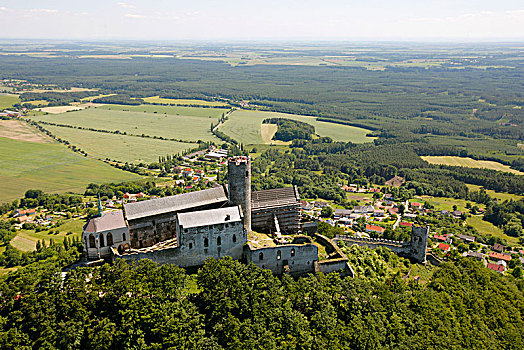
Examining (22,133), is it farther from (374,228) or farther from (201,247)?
(201,247)

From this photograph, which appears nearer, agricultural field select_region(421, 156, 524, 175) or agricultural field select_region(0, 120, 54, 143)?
agricultural field select_region(421, 156, 524, 175)

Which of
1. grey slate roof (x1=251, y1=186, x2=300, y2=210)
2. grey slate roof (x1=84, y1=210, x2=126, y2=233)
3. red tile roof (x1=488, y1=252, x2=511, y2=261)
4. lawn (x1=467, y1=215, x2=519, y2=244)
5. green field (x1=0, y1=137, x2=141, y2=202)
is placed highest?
grey slate roof (x1=84, y1=210, x2=126, y2=233)

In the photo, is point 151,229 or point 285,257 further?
point 151,229

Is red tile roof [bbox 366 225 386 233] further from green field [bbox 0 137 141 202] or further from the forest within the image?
green field [bbox 0 137 141 202]

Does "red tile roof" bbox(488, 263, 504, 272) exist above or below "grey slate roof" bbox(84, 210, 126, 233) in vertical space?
below

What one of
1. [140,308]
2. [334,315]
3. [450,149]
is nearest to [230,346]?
[140,308]

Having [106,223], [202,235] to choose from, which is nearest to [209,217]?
[202,235]

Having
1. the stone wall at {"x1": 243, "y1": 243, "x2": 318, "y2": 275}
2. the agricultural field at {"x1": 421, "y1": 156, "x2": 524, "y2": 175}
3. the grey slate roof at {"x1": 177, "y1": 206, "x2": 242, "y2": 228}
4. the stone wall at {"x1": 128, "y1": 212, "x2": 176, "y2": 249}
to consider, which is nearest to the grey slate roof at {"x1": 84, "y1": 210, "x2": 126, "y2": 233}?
the stone wall at {"x1": 128, "y1": 212, "x2": 176, "y2": 249}
